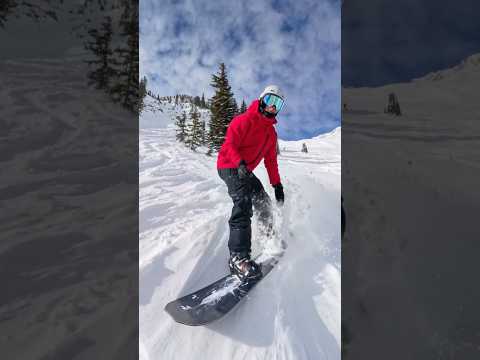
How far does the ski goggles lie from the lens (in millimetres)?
1899

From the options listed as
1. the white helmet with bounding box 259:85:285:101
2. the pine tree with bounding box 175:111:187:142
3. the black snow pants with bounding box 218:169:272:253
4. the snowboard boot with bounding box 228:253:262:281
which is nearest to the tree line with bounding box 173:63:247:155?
the pine tree with bounding box 175:111:187:142

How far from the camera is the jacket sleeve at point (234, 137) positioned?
1665 millimetres

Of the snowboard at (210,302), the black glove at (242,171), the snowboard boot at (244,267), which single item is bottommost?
the snowboard at (210,302)

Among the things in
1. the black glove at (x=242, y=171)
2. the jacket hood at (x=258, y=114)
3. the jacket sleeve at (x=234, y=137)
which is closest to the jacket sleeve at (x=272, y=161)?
the jacket hood at (x=258, y=114)

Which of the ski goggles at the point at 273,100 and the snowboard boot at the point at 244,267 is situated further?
the ski goggles at the point at 273,100

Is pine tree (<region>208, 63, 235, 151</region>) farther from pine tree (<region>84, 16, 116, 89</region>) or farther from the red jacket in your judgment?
pine tree (<region>84, 16, 116, 89</region>)

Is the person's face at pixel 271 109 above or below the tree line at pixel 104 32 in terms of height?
above

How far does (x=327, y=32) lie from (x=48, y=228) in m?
2.66

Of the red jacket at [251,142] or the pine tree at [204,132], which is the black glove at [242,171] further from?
the pine tree at [204,132]

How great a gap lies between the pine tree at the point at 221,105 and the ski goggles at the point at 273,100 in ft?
1.32

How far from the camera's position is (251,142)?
5.98 feet

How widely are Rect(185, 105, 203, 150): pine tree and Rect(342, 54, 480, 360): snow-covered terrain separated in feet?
5.34

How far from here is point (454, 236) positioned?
71 cm

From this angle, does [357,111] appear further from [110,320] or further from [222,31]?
[222,31]
